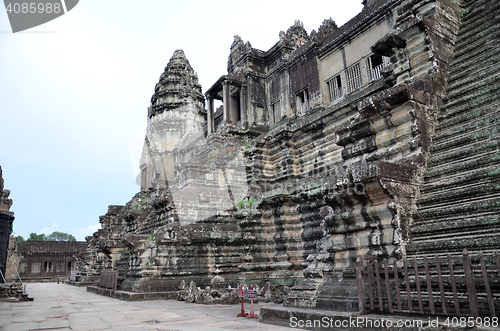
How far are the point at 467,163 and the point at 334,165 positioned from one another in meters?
6.86

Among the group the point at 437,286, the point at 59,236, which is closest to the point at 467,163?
the point at 437,286

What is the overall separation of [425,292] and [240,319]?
357 cm

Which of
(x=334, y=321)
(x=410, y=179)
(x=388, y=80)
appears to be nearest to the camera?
(x=334, y=321)

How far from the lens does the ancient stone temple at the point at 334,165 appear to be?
16.0 ft

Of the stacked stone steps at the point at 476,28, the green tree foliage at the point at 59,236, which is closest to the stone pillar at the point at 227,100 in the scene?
the stacked stone steps at the point at 476,28

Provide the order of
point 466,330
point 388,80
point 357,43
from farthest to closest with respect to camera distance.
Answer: point 357,43 → point 388,80 → point 466,330

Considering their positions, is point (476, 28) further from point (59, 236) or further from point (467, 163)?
point (59, 236)

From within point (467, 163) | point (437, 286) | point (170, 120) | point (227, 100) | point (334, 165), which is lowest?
point (437, 286)

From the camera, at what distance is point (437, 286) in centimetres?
394

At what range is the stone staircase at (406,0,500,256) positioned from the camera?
416 centimetres

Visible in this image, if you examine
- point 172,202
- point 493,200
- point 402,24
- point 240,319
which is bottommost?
point 240,319

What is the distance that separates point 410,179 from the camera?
5105mm

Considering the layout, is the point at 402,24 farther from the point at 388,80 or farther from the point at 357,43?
the point at 357,43

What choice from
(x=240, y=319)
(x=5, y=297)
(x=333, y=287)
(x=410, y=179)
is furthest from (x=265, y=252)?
(x=5, y=297)
